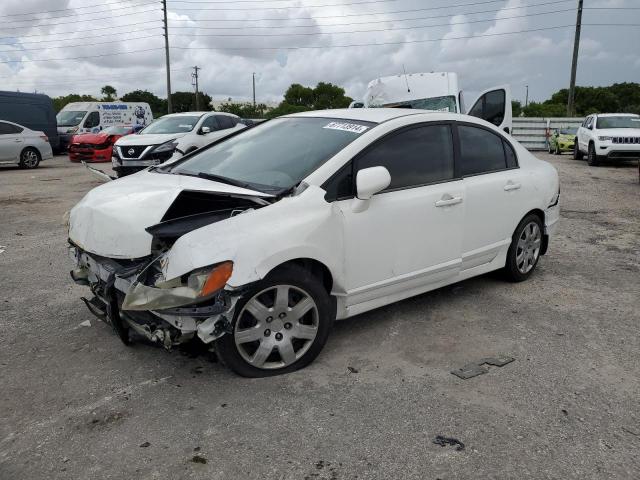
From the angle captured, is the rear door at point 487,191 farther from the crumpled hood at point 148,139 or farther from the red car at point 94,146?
the red car at point 94,146

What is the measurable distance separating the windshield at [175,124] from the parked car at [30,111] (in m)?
6.89

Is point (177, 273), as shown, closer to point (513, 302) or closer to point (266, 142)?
point (266, 142)

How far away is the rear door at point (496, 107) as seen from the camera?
1143 centimetres

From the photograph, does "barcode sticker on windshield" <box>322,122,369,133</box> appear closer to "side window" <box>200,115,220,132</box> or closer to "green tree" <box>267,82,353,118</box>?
"side window" <box>200,115,220,132</box>

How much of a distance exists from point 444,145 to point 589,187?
30.7 ft

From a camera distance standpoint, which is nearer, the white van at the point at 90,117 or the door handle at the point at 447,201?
the door handle at the point at 447,201

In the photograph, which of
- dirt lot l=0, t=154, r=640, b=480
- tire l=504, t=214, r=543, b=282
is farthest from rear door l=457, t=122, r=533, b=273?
dirt lot l=0, t=154, r=640, b=480

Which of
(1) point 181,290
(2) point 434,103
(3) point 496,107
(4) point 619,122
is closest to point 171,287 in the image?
(1) point 181,290

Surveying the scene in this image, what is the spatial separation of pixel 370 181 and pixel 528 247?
2461mm

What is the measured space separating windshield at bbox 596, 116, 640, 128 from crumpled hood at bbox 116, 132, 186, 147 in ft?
42.2

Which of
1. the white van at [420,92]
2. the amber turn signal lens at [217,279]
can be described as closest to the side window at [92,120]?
the white van at [420,92]

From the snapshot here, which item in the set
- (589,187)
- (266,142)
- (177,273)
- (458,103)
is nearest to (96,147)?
(458,103)

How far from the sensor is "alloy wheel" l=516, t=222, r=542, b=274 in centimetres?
510

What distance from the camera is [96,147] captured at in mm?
18703
